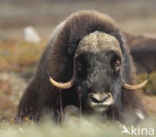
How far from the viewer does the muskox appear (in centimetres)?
498

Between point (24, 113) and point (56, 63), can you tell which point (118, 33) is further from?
point (24, 113)

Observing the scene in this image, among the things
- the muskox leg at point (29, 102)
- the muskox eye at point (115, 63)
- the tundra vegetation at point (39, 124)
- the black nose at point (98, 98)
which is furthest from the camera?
the muskox leg at point (29, 102)

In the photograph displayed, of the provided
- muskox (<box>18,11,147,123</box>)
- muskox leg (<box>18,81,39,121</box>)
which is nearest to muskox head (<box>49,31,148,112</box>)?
muskox (<box>18,11,147,123</box>)

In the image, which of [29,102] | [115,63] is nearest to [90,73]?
[115,63]

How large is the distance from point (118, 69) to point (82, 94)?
0.61 m

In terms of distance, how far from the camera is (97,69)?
4973 mm

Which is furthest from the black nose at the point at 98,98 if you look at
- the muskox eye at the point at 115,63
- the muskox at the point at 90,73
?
the muskox eye at the point at 115,63

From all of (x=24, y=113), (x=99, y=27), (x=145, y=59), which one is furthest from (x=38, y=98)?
(x=145, y=59)

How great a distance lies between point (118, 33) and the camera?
573 centimetres

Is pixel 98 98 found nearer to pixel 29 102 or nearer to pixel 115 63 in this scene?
pixel 115 63

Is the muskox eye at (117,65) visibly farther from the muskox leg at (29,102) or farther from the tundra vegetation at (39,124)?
the muskox leg at (29,102)

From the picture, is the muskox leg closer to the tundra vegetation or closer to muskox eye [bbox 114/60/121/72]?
the tundra vegetation

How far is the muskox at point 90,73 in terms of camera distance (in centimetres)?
498

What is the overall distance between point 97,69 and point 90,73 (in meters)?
0.11
